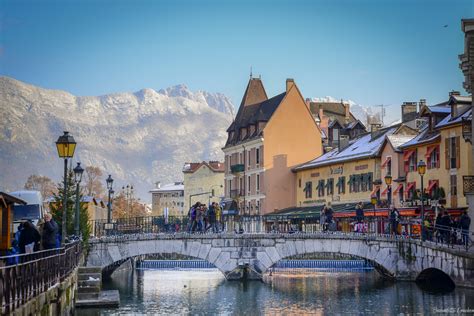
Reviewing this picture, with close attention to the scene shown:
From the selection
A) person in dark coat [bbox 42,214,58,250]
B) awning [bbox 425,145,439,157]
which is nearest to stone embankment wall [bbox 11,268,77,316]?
person in dark coat [bbox 42,214,58,250]

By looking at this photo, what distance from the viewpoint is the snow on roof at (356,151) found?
77.4 metres

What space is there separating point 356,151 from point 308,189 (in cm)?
1010

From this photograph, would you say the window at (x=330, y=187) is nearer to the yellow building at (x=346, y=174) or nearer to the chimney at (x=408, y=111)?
the yellow building at (x=346, y=174)

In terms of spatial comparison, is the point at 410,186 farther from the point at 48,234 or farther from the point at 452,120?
the point at 48,234

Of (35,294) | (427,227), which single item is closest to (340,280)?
(427,227)

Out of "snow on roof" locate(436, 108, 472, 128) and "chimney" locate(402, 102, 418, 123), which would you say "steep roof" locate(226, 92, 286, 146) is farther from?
"snow on roof" locate(436, 108, 472, 128)

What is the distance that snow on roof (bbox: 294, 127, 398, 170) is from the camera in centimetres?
7738

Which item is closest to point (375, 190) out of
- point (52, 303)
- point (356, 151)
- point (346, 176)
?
point (346, 176)

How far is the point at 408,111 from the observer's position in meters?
85.4

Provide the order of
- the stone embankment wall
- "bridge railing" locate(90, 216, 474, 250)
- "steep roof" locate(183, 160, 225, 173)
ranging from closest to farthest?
the stone embankment wall → "bridge railing" locate(90, 216, 474, 250) → "steep roof" locate(183, 160, 225, 173)

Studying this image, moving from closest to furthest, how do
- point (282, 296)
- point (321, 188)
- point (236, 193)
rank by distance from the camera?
point (282, 296) < point (321, 188) < point (236, 193)

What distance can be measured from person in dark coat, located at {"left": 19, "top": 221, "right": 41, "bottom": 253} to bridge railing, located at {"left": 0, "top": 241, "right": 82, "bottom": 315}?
741 millimetres

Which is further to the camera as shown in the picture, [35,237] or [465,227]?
[465,227]

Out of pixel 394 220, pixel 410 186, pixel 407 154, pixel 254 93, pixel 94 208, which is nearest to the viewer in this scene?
pixel 394 220
